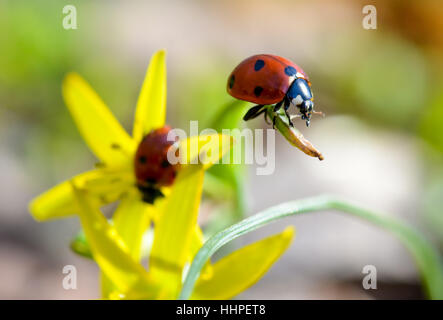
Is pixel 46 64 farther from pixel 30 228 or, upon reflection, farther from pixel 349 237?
pixel 349 237

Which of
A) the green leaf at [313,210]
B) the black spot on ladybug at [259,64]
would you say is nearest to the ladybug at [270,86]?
the black spot on ladybug at [259,64]

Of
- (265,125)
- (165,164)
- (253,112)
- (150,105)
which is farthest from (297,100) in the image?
(265,125)

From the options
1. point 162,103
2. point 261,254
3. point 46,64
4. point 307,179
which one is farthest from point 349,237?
point 46,64

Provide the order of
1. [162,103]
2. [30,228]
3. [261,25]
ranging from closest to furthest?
[162,103] < [30,228] < [261,25]

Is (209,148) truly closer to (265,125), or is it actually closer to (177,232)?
(177,232)

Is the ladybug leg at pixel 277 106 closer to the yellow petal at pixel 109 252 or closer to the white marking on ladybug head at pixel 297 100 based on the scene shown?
the white marking on ladybug head at pixel 297 100

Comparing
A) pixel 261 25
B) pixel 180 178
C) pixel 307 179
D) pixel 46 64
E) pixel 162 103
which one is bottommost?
pixel 180 178
